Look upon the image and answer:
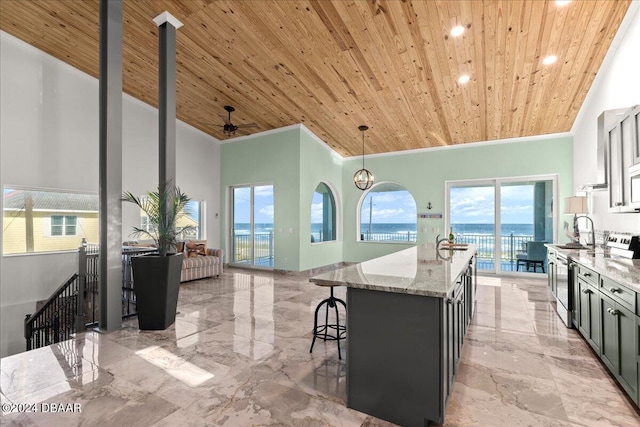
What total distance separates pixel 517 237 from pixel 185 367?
691 cm

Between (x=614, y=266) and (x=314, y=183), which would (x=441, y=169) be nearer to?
(x=314, y=183)

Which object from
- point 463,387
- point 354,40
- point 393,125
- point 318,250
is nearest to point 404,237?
point 318,250

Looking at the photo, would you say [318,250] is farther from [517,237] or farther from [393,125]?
[517,237]

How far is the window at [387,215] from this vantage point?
26.8ft

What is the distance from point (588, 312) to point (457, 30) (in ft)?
10.8

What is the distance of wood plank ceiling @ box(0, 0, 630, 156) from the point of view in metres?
3.56

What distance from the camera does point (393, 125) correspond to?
6453mm

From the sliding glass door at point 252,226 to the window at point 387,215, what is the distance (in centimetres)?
261

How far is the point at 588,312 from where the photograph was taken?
297cm

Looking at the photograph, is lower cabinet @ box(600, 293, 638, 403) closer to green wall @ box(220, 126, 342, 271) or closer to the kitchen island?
the kitchen island

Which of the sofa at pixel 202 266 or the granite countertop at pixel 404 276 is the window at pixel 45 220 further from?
the granite countertop at pixel 404 276

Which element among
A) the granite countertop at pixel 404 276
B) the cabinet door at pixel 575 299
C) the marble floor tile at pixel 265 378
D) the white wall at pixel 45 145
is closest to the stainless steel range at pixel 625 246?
the cabinet door at pixel 575 299

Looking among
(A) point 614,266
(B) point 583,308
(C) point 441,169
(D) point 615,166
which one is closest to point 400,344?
(A) point 614,266

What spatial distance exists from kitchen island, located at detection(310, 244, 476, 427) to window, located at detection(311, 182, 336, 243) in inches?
220
